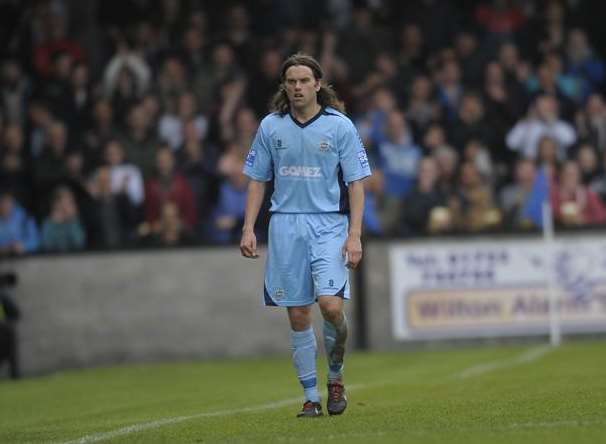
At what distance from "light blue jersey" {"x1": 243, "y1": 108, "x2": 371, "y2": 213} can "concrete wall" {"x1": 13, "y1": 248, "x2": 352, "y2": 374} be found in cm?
951

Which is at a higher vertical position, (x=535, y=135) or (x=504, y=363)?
(x=535, y=135)

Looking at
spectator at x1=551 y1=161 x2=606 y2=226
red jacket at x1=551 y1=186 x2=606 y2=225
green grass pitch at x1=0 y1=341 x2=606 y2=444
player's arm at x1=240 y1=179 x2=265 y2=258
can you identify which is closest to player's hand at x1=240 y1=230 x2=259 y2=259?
player's arm at x1=240 y1=179 x2=265 y2=258

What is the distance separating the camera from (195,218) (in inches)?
808

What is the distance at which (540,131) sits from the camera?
21.9 m

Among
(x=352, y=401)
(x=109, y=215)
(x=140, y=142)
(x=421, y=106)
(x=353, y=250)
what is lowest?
(x=352, y=401)

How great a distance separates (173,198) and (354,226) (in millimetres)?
10541

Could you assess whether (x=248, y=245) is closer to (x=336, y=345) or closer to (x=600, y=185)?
(x=336, y=345)

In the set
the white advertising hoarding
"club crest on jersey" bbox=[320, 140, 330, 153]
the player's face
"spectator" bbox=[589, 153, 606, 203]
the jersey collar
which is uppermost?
the player's face

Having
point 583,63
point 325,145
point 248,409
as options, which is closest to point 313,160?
point 325,145

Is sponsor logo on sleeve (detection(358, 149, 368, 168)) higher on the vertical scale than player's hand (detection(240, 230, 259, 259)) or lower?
higher

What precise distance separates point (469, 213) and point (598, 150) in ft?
8.71

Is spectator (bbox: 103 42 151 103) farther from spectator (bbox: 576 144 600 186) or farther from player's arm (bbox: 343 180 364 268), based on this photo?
player's arm (bbox: 343 180 364 268)

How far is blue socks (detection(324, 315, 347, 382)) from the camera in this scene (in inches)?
405

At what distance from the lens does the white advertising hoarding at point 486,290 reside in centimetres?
1969
